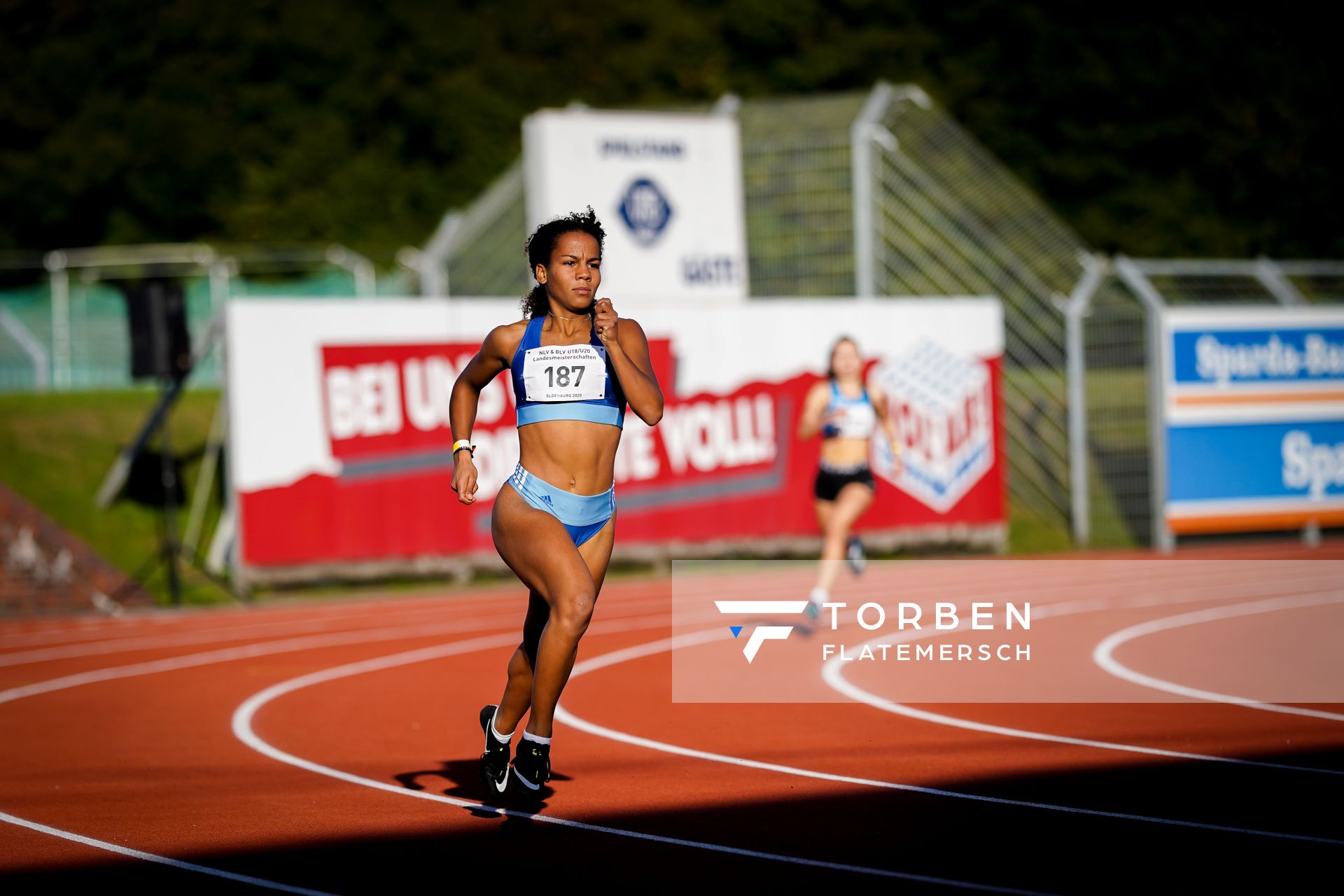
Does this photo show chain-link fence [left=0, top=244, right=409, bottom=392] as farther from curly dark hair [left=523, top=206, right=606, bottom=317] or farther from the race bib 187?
the race bib 187

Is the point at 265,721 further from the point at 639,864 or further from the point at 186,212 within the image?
the point at 186,212

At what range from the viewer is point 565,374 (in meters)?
6.73

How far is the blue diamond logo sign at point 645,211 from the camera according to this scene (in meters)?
20.8

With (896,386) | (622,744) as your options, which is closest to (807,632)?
(622,744)

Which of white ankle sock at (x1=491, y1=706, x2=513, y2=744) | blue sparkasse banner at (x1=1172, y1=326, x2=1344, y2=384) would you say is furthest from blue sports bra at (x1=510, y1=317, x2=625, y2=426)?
blue sparkasse banner at (x1=1172, y1=326, x2=1344, y2=384)

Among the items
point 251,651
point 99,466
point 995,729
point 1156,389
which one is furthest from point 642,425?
point 995,729

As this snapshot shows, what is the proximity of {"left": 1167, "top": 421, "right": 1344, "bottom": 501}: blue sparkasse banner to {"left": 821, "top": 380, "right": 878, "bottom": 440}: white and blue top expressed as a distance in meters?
9.02

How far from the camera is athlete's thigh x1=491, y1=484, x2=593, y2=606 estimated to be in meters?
6.57

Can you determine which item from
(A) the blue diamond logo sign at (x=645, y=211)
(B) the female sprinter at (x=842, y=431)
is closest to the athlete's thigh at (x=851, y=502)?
(B) the female sprinter at (x=842, y=431)

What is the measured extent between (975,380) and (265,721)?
13519 millimetres

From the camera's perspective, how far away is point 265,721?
9766mm

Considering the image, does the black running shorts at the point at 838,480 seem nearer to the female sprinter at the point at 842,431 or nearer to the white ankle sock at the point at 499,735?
the female sprinter at the point at 842,431

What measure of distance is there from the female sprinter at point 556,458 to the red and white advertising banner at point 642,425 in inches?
375

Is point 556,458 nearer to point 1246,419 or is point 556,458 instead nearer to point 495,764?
point 495,764
